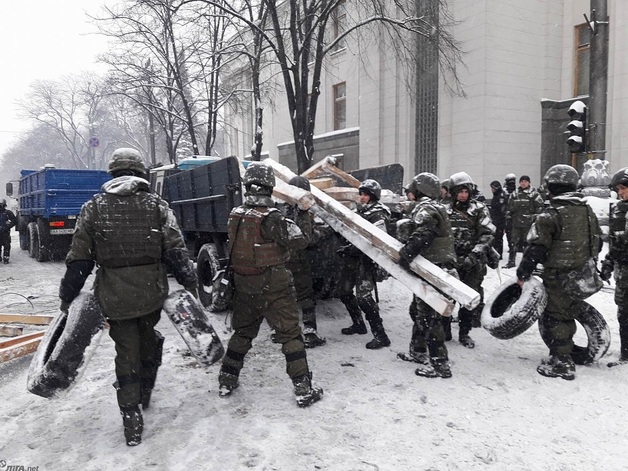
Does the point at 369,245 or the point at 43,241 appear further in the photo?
the point at 43,241

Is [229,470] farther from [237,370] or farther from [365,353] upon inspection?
[365,353]

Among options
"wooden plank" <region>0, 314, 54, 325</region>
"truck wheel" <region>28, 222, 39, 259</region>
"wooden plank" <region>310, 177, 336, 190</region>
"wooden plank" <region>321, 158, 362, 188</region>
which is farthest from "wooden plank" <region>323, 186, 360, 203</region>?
"truck wheel" <region>28, 222, 39, 259</region>

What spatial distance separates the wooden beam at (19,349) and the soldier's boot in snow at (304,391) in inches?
117

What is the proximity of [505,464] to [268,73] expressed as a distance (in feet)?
77.6

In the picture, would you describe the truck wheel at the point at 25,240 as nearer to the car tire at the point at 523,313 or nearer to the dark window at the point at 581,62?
the car tire at the point at 523,313

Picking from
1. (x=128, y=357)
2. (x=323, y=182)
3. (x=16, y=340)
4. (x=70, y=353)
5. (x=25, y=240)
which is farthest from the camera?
(x=25, y=240)

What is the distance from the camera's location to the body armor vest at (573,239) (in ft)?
14.1

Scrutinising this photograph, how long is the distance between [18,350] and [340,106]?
778 inches

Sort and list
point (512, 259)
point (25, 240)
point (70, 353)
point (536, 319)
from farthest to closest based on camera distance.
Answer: point (25, 240) < point (512, 259) < point (536, 319) < point (70, 353)

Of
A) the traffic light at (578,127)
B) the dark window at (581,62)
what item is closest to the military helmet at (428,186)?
the traffic light at (578,127)

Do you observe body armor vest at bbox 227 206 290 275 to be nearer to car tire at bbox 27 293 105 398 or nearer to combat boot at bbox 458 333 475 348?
car tire at bbox 27 293 105 398

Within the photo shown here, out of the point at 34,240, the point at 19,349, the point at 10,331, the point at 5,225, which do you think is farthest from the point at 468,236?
the point at 34,240

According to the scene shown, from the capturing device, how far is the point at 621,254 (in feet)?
15.0

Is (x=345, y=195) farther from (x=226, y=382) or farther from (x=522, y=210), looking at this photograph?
(x=522, y=210)
